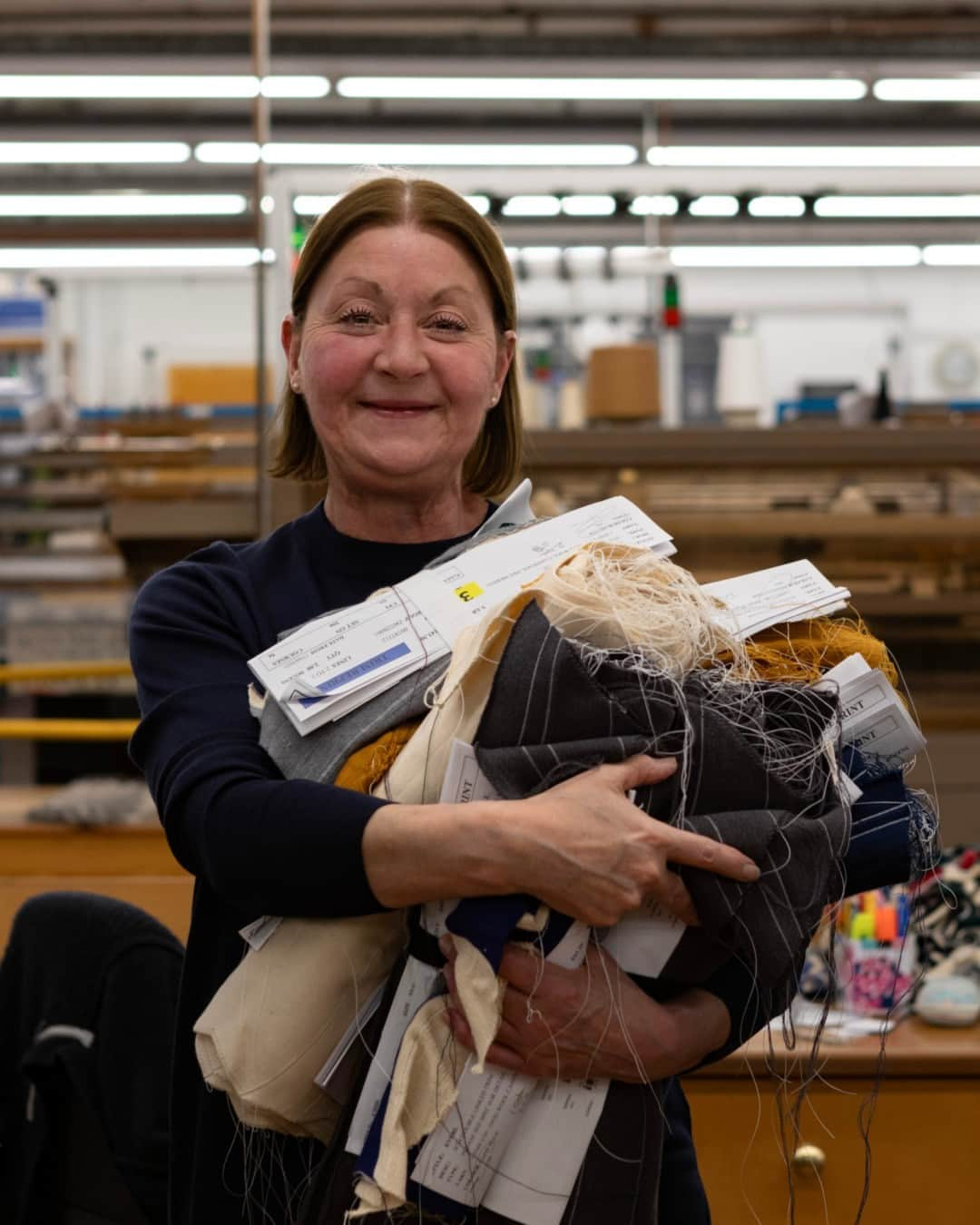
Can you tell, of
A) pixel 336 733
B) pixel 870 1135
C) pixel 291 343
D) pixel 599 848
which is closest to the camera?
pixel 599 848

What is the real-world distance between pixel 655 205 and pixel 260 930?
4147 mm

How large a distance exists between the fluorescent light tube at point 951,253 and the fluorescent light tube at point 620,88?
13.5 ft

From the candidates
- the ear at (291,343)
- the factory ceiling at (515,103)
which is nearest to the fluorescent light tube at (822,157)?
the factory ceiling at (515,103)

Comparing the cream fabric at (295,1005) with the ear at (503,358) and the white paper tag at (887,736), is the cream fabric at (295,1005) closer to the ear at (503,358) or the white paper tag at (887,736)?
the white paper tag at (887,736)

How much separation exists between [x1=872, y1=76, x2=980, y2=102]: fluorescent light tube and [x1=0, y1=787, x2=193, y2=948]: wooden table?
427cm

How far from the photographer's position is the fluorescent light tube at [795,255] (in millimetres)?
9258

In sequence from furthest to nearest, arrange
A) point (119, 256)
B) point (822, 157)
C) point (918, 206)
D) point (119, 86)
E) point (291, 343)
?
1. point (119, 256)
2. point (918, 206)
3. point (119, 86)
4. point (822, 157)
5. point (291, 343)

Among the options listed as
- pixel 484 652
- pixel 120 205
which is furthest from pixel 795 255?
pixel 484 652

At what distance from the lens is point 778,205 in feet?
17.0

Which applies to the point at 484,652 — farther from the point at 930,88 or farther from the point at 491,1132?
the point at 930,88

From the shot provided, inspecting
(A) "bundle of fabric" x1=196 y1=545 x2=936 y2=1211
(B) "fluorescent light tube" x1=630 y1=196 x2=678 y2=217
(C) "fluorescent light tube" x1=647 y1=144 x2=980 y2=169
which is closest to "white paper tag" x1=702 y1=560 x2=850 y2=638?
(A) "bundle of fabric" x1=196 y1=545 x2=936 y2=1211

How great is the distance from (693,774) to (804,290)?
1101 centimetres

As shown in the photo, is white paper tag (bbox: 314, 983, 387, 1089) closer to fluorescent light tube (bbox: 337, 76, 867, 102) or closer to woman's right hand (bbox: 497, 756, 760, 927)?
woman's right hand (bbox: 497, 756, 760, 927)

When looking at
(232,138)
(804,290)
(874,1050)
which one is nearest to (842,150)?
(874,1050)
